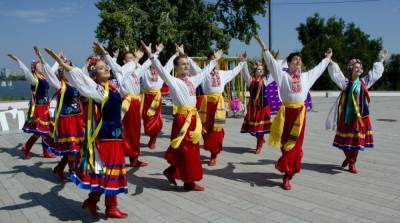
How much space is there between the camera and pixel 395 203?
4.48 meters

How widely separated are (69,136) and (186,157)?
1778mm

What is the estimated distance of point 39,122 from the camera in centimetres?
665

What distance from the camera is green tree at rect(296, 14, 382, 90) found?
106 ft

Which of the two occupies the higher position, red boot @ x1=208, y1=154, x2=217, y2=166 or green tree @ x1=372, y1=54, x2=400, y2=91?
green tree @ x1=372, y1=54, x2=400, y2=91

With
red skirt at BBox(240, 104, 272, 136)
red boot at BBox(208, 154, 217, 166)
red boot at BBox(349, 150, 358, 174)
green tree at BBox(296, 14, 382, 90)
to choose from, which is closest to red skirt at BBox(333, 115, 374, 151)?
red boot at BBox(349, 150, 358, 174)

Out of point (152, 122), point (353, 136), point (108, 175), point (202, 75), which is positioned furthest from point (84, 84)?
point (353, 136)

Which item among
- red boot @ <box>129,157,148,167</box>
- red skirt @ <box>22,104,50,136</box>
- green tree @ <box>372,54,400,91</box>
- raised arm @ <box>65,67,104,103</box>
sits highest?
green tree @ <box>372,54,400,91</box>

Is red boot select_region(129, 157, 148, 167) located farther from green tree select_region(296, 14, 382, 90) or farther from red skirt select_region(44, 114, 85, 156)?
green tree select_region(296, 14, 382, 90)

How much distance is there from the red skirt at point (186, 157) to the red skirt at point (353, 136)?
93.5 inches

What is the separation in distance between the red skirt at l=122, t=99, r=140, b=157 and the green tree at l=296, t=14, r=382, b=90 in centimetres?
2643

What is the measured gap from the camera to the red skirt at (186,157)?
4812mm

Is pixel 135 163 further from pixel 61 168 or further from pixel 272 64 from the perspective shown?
pixel 272 64

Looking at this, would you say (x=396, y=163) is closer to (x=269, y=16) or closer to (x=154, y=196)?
(x=154, y=196)

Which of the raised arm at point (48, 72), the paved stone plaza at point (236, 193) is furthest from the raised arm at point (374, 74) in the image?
the raised arm at point (48, 72)
